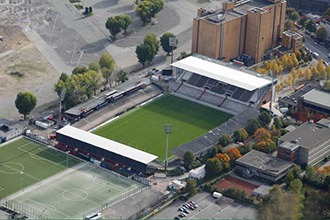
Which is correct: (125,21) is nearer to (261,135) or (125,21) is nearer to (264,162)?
(261,135)

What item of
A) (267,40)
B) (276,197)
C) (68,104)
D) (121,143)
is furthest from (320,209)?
(267,40)

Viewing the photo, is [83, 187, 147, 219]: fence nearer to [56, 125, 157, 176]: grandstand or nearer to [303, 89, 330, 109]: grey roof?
[56, 125, 157, 176]: grandstand

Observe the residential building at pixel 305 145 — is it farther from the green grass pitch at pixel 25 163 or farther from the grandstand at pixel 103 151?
the green grass pitch at pixel 25 163

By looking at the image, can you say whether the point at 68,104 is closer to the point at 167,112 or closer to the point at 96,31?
the point at 167,112

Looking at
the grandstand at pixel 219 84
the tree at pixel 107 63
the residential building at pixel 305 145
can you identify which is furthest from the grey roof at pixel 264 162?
the tree at pixel 107 63

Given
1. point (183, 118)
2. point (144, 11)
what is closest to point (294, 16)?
point (144, 11)

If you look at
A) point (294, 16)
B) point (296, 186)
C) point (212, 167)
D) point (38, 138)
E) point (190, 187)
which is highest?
point (296, 186)
